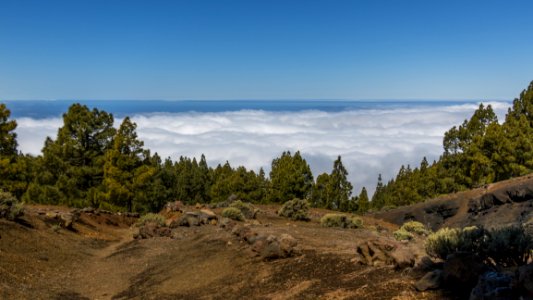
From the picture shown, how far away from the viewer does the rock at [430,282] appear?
8.23 metres

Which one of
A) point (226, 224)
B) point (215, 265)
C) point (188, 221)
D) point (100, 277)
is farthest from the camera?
point (188, 221)

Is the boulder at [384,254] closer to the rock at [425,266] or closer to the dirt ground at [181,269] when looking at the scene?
the dirt ground at [181,269]

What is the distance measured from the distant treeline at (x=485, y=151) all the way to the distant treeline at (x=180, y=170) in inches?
4.8

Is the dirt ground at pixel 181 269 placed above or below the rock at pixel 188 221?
above

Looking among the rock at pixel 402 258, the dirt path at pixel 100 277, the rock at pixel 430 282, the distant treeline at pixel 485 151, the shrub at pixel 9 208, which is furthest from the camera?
the distant treeline at pixel 485 151

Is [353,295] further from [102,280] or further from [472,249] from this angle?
[102,280]

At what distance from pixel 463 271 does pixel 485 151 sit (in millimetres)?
51260

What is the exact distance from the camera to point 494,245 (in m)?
9.02

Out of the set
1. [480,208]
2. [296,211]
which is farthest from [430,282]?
[480,208]

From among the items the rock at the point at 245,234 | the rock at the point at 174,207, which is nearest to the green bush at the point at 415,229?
the rock at the point at 245,234

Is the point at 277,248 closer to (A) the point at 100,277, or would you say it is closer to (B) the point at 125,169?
(A) the point at 100,277

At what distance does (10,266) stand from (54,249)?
13.4ft

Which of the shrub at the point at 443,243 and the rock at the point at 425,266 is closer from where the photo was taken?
the rock at the point at 425,266

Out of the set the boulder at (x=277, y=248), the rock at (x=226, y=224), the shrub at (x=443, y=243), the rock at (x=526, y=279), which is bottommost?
the rock at (x=226, y=224)
